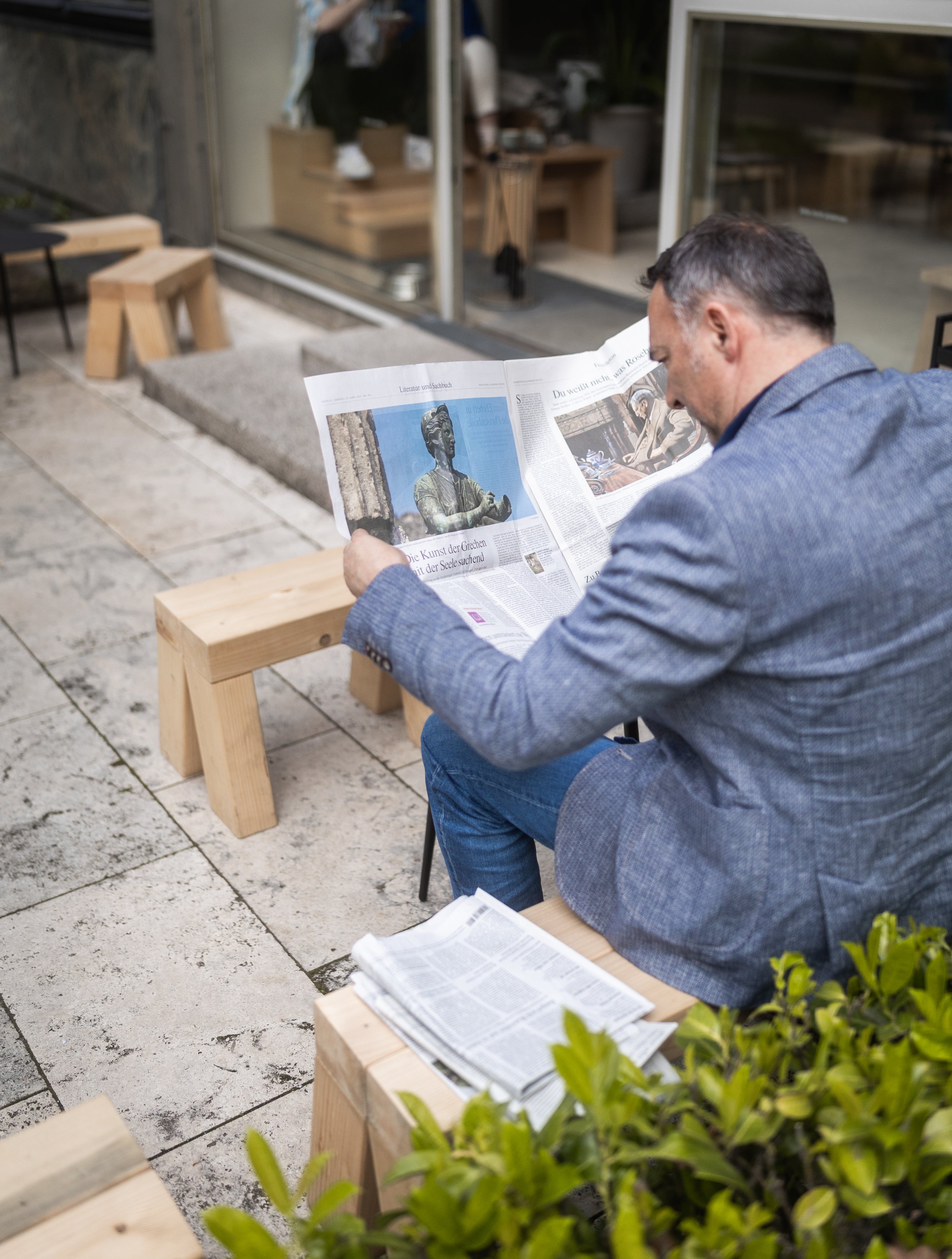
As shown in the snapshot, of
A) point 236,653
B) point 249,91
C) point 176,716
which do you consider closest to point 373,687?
point 176,716

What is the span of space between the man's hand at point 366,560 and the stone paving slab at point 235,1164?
33.4 inches

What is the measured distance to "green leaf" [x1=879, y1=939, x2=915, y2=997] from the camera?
1.18 metres

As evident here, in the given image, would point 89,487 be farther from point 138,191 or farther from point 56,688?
point 138,191

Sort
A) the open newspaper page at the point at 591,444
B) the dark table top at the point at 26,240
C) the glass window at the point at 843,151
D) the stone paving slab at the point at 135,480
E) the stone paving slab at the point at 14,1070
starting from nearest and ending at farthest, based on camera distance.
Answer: the open newspaper page at the point at 591,444 < the stone paving slab at the point at 14,1070 < the glass window at the point at 843,151 < the stone paving slab at the point at 135,480 < the dark table top at the point at 26,240

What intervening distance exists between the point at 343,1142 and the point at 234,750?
3.86 ft

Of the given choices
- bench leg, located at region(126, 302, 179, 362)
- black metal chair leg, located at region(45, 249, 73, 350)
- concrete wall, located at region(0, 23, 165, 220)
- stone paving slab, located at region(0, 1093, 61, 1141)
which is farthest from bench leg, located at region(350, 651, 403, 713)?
concrete wall, located at region(0, 23, 165, 220)

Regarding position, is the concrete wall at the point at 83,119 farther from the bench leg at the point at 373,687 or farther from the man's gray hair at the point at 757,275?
the man's gray hair at the point at 757,275

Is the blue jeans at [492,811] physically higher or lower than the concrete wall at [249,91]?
lower

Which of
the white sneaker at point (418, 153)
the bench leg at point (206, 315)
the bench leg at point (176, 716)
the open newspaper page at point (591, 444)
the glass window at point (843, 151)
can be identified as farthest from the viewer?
the bench leg at point (206, 315)

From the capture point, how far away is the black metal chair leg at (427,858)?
2256mm

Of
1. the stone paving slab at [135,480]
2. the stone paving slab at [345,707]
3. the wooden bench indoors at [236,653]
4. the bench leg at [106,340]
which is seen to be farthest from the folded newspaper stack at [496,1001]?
the bench leg at [106,340]

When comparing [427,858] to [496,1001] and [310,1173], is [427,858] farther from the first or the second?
[310,1173]

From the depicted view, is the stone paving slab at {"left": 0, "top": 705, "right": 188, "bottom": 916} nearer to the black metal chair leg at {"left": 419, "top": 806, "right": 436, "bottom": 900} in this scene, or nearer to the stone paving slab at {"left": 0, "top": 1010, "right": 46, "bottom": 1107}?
the stone paving slab at {"left": 0, "top": 1010, "right": 46, "bottom": 1107}

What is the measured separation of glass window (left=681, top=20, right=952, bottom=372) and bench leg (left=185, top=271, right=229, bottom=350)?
2.64m
